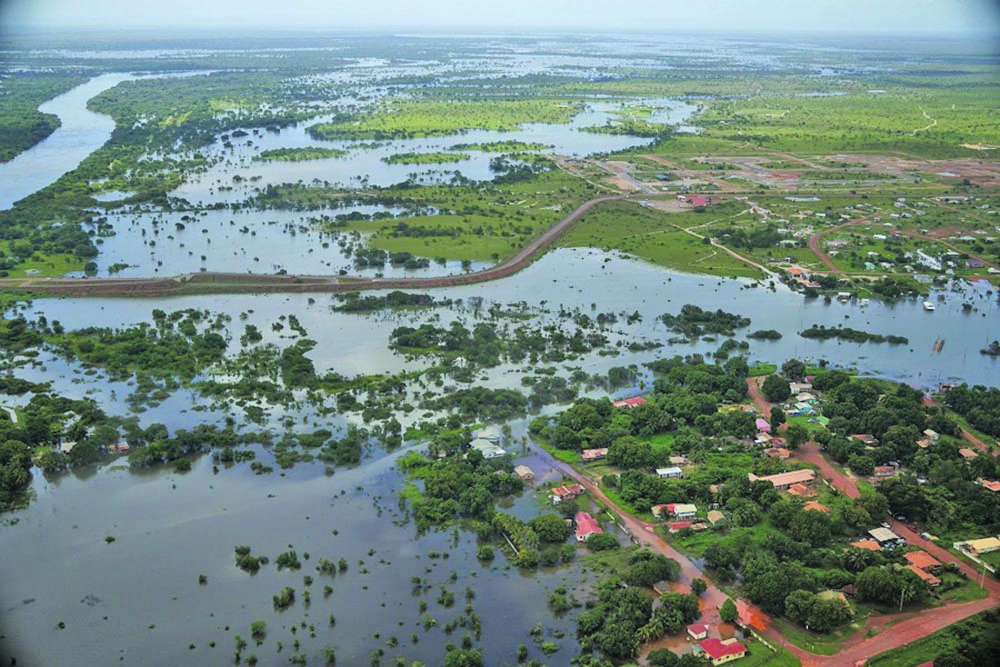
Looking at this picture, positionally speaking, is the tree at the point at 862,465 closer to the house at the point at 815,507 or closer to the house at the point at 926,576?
the house at the point at 815,507

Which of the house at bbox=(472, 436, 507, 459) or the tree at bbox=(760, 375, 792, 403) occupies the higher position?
the tree at bbox=(760, 375, 792, 403)

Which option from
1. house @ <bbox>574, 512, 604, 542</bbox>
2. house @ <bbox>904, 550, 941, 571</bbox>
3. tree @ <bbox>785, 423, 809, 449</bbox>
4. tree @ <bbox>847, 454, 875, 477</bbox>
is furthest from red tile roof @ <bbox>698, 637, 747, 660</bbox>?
tree @ <bbox>785, 423, 809, 449</bbox>

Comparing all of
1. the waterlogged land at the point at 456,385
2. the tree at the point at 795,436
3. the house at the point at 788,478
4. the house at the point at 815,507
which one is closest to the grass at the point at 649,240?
the waterlogged land at the point at 456,385

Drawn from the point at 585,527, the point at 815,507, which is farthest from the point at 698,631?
the point at 815,507

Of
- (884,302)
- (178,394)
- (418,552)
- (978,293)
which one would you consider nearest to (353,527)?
(418,552)

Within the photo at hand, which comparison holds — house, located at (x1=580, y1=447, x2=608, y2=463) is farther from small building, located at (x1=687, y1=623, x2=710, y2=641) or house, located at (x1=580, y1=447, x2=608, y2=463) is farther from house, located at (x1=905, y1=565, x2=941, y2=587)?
house, located at (x1=905, y1=565, x2=941, y2=587)

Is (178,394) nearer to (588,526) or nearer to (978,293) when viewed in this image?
(588,526)
